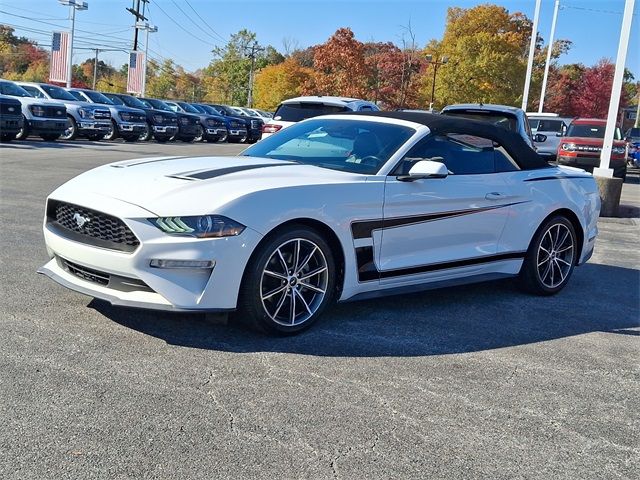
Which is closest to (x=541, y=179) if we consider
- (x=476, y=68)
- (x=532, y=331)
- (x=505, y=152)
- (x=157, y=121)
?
(x=505, y=152)

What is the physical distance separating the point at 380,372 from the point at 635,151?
25735mm

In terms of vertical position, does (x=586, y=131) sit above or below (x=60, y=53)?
below

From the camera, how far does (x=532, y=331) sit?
16.6ft

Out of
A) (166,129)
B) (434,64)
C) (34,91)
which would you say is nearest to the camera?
(34,91)

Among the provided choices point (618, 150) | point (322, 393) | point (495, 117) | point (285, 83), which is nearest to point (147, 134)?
point (618, 150)

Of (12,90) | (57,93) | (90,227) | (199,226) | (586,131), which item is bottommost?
(90,227)

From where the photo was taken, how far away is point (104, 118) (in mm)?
22844

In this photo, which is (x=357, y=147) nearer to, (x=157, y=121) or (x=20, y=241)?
(x=20, y=241)

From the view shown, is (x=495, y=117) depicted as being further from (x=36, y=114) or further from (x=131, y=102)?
(x=131, y=102)

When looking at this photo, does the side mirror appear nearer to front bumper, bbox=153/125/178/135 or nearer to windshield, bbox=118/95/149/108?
front bumper, bbox=153/125/178/135

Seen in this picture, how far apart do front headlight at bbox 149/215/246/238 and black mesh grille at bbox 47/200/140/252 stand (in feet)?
0.64

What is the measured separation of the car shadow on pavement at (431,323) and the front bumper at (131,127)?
20.0 metres

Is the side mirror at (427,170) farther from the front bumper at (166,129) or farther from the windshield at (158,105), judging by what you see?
the windshield at (158,105)

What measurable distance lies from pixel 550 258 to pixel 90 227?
4.04 metres
